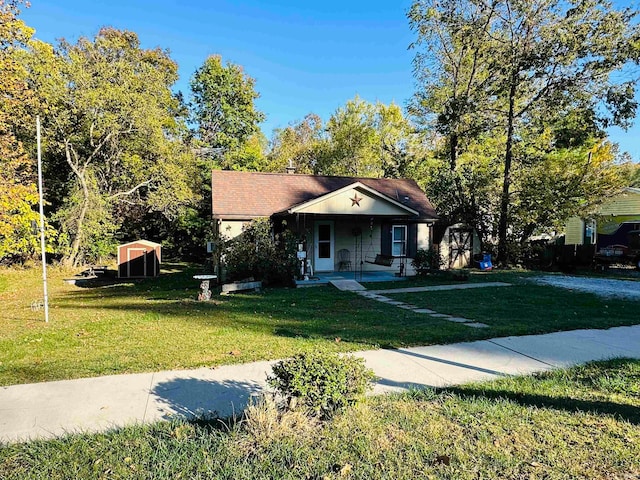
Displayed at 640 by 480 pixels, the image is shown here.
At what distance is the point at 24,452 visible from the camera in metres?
2.85

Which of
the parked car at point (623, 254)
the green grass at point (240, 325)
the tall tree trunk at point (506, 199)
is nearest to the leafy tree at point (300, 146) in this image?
the tall tree trunk at point (506, 199)

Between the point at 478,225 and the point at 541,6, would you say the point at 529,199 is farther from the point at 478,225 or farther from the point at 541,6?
the point at 541,6

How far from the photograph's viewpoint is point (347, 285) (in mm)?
12625

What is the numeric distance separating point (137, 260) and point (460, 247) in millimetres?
16552

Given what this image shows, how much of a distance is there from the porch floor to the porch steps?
426 millimetres

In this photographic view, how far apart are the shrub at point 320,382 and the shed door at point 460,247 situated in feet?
60.5

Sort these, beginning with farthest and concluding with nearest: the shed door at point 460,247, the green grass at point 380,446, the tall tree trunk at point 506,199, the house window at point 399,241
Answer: the shed door at point 460,247
the tall tree trunk at point 506,199
the house window at point 399,241
the green grass at point 380,446

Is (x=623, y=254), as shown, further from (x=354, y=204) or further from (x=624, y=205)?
(x=354, y=204)

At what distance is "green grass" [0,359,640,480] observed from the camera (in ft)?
8.45

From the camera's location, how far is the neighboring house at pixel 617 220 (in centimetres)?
2056

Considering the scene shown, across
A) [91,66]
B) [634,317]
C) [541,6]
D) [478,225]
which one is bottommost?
[634,317]

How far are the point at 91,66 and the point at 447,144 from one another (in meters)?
20.3

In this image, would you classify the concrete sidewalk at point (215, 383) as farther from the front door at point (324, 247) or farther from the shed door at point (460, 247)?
the shed door at point (460, 247)

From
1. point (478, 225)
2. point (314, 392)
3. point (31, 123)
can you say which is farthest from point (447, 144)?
point (314, 392)
